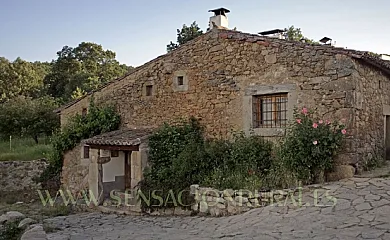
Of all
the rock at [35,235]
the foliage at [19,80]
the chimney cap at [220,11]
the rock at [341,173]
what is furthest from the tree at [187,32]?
the rock at [35,235]

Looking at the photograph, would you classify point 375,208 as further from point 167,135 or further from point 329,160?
point 167,135

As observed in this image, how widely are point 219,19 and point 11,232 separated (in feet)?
25.1

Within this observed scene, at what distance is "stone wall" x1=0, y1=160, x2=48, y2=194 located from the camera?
1594 cm

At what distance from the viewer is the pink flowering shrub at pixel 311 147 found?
8047 millimetres

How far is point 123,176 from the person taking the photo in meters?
13.2

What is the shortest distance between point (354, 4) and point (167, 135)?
5.99 metres

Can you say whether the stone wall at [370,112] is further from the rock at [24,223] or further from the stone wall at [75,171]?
the stone wall at [75,171]

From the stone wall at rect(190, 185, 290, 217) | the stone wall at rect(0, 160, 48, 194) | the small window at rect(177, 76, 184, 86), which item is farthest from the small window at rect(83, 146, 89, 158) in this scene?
the stone wall at rect(190, 185, 290, 217)

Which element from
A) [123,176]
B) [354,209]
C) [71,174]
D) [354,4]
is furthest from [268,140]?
[71,174]

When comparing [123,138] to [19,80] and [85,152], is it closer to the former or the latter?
[85,152]

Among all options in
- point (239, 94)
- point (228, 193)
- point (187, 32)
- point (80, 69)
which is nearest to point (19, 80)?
point (80, 69)

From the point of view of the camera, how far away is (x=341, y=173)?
27.3 ft

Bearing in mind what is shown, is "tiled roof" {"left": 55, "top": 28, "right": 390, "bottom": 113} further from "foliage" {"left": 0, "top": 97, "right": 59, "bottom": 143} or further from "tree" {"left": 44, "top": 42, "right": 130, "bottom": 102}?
"tree" {"left": 44, "top": 42, "right": 130, "bottom": 102}

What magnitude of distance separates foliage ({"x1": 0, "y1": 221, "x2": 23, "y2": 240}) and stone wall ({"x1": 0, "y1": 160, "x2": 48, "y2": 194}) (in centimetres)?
799
